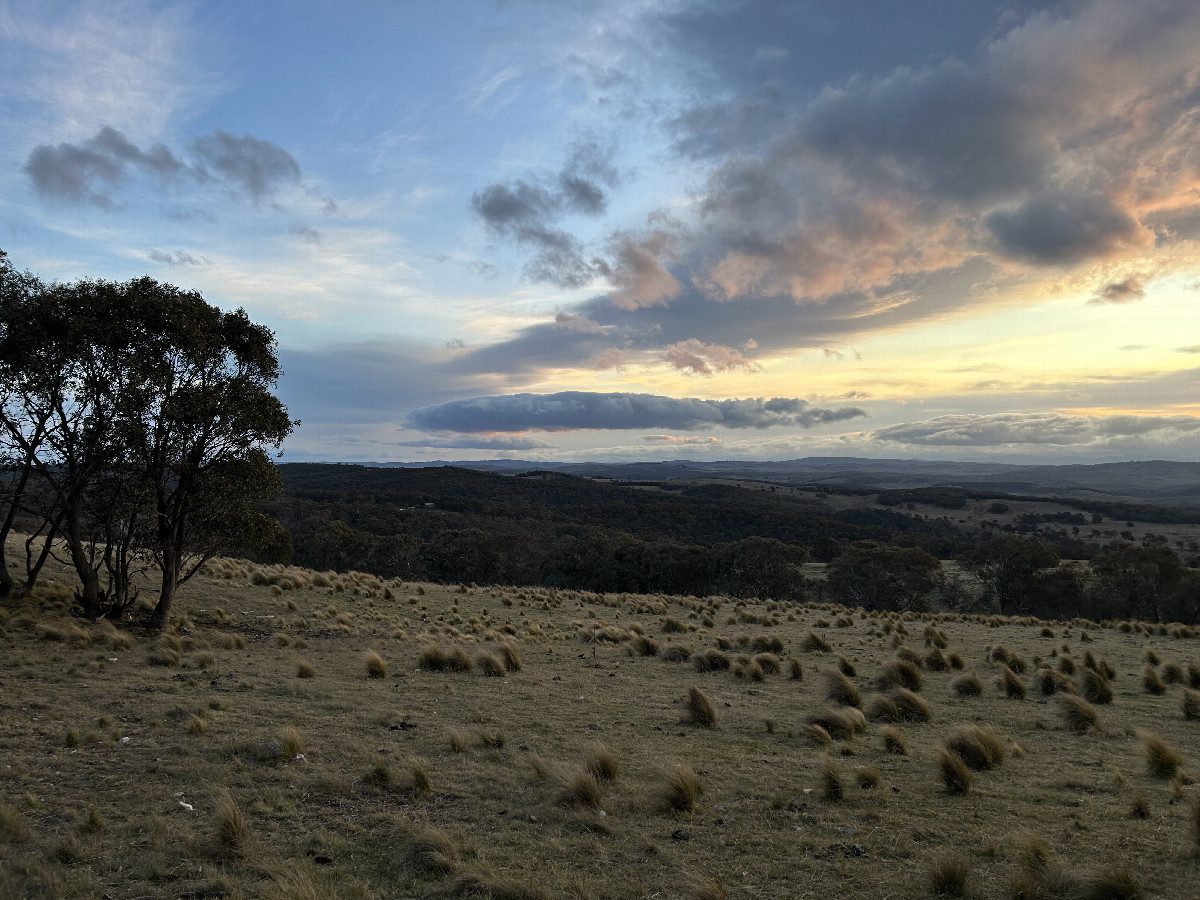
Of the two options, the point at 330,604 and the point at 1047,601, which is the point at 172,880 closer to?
the point at 330,604

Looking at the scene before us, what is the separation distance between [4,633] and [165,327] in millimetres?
7039

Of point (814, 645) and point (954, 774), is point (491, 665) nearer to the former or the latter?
point (954, 774)

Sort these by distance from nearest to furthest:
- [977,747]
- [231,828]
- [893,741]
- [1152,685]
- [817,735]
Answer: [231,828], [977,747], [893,741], [817,735], [1152,685]

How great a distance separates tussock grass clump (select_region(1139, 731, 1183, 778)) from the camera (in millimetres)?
7371

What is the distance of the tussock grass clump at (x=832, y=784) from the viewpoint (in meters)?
6.82

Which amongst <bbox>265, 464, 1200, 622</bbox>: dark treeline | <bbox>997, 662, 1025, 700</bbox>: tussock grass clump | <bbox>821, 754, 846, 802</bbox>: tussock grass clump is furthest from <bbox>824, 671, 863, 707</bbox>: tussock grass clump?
<bbox>265, 464, 1200, 622</bbox>: dark treeline

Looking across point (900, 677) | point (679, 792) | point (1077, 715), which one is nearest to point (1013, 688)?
point (900, 677)

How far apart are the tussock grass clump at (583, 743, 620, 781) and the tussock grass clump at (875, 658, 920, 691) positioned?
292 inches

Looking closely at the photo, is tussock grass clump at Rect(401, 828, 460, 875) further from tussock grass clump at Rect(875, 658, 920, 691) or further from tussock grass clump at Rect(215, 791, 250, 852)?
tussock grass clump at Rect(875, 658, 920, 691)

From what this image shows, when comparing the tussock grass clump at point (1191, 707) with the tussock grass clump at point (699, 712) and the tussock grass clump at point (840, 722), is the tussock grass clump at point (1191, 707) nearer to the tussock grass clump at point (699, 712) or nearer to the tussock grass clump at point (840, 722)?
the tussock grass clump at point (840, 722)

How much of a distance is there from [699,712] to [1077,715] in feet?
18.6

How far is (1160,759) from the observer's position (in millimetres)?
7453

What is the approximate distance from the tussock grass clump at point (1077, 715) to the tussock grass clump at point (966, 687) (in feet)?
6.87

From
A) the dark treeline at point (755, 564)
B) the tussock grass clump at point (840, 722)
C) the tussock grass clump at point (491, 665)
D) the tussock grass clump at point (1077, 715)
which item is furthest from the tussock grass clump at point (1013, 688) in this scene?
the dark treeline at point (755, 564)
